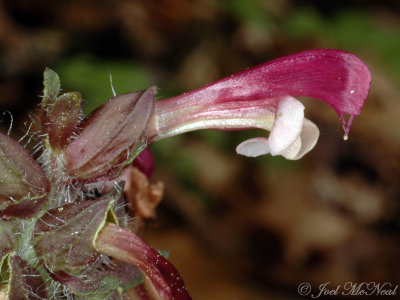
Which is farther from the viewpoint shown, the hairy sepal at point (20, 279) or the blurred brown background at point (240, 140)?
the blurred brown background at point (240, 140)

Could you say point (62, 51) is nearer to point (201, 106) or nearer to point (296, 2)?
point (296, 2)

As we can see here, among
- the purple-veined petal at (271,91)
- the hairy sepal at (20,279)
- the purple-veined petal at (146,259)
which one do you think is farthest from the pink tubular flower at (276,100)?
the hairy sepal at (20,279)

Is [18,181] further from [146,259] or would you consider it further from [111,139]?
[146,259]

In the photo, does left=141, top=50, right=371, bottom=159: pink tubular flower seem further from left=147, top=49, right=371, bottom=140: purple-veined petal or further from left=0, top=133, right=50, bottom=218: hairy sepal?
left=0, top=133, right=50, bottom=218: hairy sepal

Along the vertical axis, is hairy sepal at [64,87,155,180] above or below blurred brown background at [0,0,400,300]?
above

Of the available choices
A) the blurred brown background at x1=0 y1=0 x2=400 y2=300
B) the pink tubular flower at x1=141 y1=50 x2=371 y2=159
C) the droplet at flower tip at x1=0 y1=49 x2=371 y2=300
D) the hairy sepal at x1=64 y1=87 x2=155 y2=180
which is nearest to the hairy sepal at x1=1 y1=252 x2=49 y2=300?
the droplet at flower tip at x1=0 y1=49 x2=371 y2=300

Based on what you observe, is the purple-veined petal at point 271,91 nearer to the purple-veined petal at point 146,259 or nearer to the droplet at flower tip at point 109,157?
the droplet at flower tip at point 109,157

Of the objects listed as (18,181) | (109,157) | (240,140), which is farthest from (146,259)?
(240,140)
